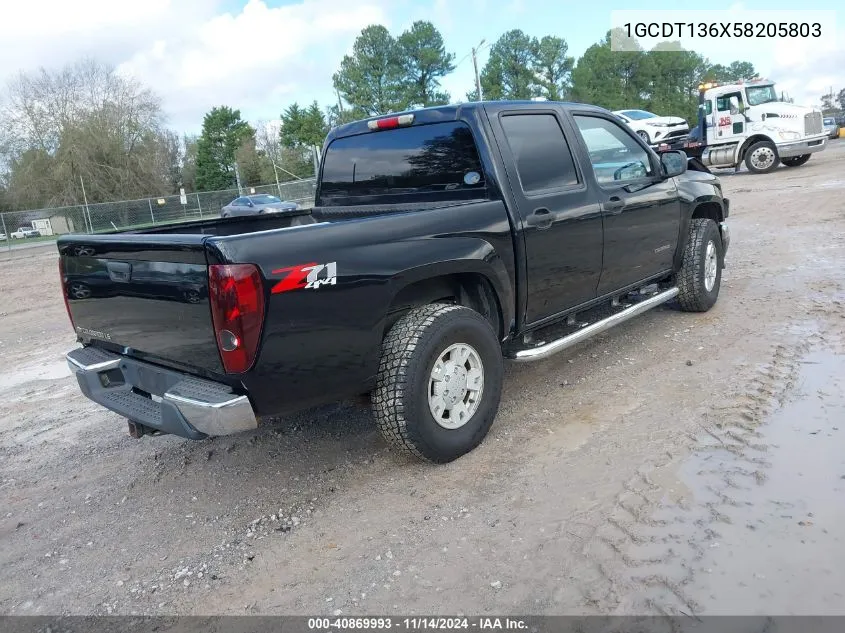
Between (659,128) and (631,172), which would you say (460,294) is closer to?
(631,172)

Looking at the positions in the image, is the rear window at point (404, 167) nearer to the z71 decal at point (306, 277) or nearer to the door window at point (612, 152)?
the door window at point (612, 152)

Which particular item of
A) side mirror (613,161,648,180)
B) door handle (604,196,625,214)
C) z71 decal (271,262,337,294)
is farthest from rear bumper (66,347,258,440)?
side mirror (613,161,648,180)

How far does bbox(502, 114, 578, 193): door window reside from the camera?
13.7 ft

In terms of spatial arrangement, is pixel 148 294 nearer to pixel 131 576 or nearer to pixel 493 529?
pixel 131 576

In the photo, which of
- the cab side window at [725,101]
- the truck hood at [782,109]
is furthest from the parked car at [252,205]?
the truck hood at [782,109]

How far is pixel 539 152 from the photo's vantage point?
14.2ft

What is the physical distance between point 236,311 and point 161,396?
2.71 ft

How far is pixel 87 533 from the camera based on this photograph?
3.34 meters

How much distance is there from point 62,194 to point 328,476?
166 ft

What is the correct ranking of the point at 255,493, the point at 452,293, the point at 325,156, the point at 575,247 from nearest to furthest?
the point at 255,493 < the point at 452,293 < the point at 575,247 < the point at 325,156

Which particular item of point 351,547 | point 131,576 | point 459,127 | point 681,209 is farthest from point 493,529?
point 681,209

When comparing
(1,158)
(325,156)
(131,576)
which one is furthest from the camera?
(1,158)

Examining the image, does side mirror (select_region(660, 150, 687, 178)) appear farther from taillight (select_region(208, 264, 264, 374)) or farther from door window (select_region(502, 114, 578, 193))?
taillight (select_region(208, 264, 264, 374))

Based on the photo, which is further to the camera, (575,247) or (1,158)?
(1,158)
